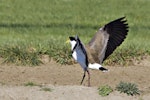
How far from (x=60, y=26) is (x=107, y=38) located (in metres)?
4.56

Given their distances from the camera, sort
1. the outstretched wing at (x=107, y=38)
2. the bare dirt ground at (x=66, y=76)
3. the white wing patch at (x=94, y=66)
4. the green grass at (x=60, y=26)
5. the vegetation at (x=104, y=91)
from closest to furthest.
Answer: the vegetation at (x=104, y=91) → the white wing patch at (x=94, y=66) → the outstretched wing at (x=107, y=38) → the bare dirt ground at (x=66, y=76) → the green grass at (x=60, y=26)

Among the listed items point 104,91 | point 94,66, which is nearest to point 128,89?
point 104,91

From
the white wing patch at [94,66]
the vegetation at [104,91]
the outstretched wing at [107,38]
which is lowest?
the vegetation at [104,91]

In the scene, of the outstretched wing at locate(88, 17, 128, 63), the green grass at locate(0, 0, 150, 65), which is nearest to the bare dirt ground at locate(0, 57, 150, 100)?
the green grass at locate(0, 0, 150, 65)

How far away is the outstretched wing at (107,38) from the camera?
8.71m

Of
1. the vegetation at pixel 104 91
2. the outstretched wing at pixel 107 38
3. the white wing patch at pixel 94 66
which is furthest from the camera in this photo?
the outstretched wing at pixel 107 38

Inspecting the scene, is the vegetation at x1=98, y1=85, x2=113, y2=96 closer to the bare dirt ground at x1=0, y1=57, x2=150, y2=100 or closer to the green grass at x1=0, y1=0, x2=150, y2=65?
the bare dirt ground at x1=0, y1=57, x2=150, y2=100

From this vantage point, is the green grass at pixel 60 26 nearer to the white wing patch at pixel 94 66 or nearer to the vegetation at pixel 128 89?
the white wing patch at pixel 94 66

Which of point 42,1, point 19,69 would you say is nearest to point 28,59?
point 19,69

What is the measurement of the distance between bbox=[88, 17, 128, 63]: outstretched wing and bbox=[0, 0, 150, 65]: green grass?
155 centimetres

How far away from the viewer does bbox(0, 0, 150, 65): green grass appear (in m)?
10.4

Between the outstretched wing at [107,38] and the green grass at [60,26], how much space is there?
155cm

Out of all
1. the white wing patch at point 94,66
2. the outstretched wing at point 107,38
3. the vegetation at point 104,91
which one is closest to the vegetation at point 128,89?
the vegetation at point 104,91

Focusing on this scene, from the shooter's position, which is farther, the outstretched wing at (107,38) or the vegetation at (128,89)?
the outstretched wing at (107,38)
